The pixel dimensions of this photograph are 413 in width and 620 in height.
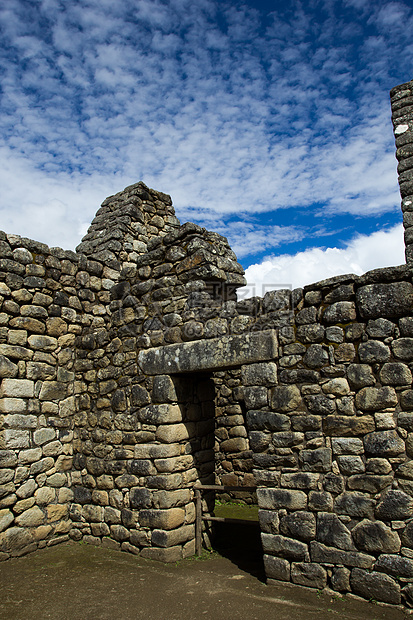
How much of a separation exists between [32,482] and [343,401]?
4.03 meters

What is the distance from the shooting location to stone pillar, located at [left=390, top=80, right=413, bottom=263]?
5.65m

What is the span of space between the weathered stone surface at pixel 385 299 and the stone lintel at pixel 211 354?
37.6 inches

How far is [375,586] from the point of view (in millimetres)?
3623

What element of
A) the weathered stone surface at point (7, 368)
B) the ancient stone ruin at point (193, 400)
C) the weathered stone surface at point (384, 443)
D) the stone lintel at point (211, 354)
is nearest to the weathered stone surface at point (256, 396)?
the ancient stone ruin at point (193, 400)

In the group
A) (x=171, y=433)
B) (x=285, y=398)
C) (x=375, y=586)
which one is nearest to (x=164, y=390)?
(x=171, y=433)

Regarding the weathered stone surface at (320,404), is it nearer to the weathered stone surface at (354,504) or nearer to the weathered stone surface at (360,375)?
the weathered stone surface at (360,375)

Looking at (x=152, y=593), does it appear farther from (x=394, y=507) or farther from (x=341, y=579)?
(x=394, y=507)

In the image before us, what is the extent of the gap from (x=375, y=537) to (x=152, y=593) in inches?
86.2

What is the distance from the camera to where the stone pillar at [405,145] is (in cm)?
565

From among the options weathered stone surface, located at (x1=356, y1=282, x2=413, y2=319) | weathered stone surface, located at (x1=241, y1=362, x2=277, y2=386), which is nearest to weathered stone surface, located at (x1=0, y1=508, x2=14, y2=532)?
weathered stone surface, located at (x1=241, y1=362, x2=277, y2=386)

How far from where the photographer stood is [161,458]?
202 inches

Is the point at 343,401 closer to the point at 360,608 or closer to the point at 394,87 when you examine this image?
the point at 360,608

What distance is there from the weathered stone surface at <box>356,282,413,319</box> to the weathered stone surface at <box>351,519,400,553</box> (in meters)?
1.81

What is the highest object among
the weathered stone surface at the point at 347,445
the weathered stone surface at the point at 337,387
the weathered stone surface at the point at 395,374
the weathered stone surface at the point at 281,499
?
the weathered stone surface at the point at 395,374
